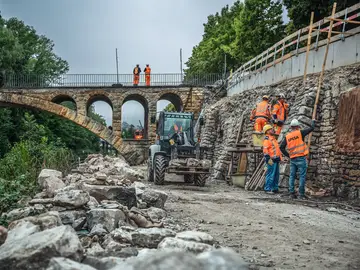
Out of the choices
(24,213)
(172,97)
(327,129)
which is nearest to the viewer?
(24,213)

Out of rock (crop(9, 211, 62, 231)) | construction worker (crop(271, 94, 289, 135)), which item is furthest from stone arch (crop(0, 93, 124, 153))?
rock (crop(9, 211, 62, 231))

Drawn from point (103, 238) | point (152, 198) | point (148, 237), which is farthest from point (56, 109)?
point (148, 237)

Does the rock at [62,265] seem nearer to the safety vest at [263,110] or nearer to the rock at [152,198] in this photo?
the rock at [152,198]

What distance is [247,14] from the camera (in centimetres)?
3130

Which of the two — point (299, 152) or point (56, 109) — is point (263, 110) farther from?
point (56, 109)

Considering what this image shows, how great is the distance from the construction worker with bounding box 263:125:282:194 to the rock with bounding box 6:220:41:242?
273 inches

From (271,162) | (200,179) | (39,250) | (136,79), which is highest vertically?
(136,79)

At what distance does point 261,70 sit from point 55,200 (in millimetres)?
14009

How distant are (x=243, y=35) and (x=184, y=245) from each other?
2848cm

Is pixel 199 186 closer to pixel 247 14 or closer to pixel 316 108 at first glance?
pixel 316 108

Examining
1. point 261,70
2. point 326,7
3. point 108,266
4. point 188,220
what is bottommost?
point 188,220

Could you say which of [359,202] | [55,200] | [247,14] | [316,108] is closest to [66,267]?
[55,200]

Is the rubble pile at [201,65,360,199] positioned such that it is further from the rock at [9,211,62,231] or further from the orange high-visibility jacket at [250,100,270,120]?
the rock at [9,211,62,231]

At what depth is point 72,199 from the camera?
19.0 feet
